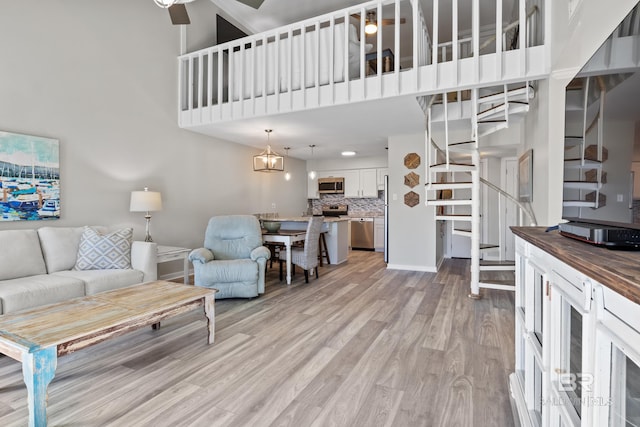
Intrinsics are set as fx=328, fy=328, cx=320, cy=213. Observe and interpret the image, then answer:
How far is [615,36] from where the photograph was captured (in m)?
1.21

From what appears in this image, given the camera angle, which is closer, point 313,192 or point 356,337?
point 356,337

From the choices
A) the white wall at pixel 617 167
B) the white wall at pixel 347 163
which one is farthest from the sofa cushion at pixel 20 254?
the white wall at pixel 347 163

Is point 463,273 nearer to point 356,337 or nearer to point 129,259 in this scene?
point 356,337

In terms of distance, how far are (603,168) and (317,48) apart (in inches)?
136

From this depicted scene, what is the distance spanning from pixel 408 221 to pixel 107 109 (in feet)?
15.3

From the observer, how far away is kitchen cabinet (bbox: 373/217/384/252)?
7.95 metres

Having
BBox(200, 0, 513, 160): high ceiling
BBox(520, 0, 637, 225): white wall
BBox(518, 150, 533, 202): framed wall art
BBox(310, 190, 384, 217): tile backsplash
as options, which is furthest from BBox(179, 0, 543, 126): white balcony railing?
BBox(310, 190, 384, 217): tile backsplash

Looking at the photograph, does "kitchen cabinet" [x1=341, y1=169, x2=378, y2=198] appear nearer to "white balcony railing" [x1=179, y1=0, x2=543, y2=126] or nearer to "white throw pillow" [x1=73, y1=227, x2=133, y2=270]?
"white balcony railing" [x1=179, y1=0, x2=543, y2=126]

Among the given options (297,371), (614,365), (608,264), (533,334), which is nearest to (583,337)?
(614,365)

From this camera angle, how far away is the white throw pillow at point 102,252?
3.25 metres

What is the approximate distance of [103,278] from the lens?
3.04 metres

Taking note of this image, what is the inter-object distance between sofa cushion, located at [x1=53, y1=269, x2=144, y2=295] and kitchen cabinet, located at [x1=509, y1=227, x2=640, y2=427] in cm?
329

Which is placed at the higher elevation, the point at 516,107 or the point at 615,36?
the point at 516,107

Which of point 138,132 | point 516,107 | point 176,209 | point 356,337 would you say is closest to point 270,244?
point 176,209
